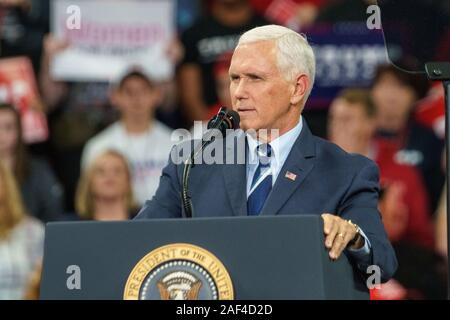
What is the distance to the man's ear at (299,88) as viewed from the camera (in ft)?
10.8

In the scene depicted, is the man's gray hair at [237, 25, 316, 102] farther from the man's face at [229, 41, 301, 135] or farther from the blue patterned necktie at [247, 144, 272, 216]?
the blue patterned necktie at [247, 144, 272, 216]

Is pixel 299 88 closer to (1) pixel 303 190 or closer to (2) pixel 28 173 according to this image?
(1) pixel 303 190

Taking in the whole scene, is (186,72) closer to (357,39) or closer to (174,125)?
(174,125)

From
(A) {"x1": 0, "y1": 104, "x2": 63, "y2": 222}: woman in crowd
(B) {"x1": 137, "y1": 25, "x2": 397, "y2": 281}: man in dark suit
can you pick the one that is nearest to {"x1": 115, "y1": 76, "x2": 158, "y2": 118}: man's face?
(A) {"x1": 0, "y1": 104, "x2": 63, "y2": 222}: woman in crowd

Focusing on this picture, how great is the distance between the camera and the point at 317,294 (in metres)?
2.58

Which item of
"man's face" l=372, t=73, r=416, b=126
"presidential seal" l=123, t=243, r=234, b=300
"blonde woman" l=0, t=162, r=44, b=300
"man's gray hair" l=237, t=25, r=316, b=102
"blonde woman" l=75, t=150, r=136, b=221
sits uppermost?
"man's face" l=372, t=73, r=416, b=126

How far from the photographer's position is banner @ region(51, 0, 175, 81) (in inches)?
263

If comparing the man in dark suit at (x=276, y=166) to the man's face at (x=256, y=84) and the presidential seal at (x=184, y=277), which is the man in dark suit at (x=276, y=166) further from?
the presidential seal at (x=184, y=277)

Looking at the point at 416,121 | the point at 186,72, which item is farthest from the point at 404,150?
the point at 186,72

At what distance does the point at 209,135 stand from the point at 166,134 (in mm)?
3741

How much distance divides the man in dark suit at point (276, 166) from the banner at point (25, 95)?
11.4 feet

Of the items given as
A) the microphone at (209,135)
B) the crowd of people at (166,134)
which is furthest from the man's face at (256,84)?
the crowd of people at (166,134)

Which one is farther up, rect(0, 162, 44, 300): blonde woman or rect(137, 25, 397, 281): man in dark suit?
rect(0, 162, 44, 300): blonde woman
